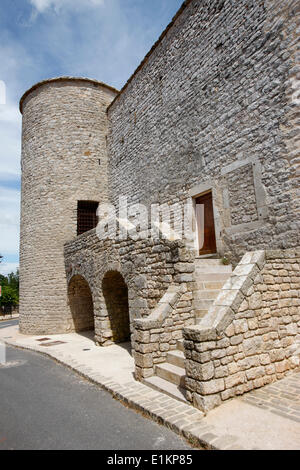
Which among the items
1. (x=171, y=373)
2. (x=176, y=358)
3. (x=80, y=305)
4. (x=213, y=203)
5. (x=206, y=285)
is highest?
(x=213, y=203)

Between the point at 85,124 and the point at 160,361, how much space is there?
10636mm

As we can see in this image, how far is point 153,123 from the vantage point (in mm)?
9758

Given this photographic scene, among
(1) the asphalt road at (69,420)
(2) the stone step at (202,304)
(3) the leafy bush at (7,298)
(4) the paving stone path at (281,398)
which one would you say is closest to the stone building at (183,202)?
(2) the stone step at (202,304)

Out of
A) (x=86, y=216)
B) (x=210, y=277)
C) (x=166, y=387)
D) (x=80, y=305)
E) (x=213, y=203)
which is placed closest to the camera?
(x=166, y=387)

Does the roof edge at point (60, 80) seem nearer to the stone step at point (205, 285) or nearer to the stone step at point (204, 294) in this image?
the stone step at point (205, 285)

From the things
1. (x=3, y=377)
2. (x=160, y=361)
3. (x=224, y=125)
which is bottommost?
(x=3, y=377)

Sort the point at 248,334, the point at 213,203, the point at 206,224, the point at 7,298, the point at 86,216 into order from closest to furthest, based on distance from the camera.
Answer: the point at 248,334 < the point at 213,203 < the point at 206,224 < the point at 86,216 < the point at 7,298

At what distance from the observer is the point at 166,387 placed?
13.0 ft

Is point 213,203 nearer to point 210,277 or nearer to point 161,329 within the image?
point 210,277

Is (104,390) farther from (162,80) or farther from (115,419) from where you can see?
(162,80)

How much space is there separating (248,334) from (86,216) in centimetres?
940

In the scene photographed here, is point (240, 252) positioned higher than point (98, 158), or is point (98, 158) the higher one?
point (98, 158)

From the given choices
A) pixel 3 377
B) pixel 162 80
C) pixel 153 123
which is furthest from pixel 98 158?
pixel 3 377

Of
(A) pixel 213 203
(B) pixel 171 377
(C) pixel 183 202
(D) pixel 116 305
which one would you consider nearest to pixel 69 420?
(B) pixel 171 377
